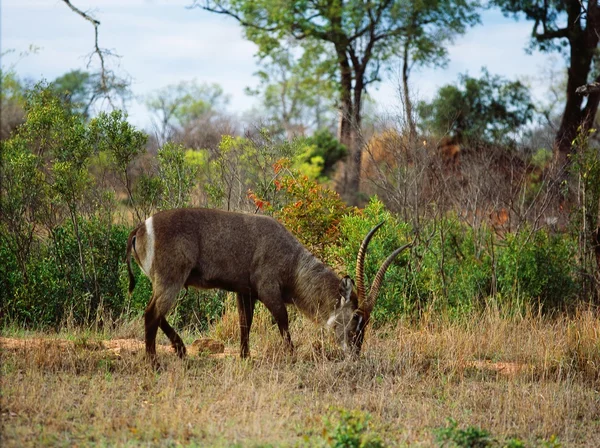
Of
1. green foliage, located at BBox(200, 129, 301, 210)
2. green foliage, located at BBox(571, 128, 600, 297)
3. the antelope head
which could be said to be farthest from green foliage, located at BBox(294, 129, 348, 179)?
the antelope head

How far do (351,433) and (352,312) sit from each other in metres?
2.62

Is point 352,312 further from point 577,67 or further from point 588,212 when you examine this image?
point 577,67

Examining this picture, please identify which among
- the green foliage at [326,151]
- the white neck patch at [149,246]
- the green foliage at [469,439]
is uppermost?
the green foliage at [326,151]

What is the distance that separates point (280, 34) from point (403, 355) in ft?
70.6

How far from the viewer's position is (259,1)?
27.3m

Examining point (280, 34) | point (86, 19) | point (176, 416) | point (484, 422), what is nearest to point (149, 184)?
point (176, 416)

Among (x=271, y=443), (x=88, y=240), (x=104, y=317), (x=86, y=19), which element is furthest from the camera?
(x=86, y=19)

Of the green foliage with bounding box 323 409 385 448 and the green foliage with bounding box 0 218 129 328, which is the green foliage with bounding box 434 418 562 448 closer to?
the green foliage with bounding box 323 409 385 448

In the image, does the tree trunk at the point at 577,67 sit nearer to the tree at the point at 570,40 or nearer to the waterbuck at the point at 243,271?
the tree at the point at 570,40

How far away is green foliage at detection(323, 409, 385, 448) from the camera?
203 inches

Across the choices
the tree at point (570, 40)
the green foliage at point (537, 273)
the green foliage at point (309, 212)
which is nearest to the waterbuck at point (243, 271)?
the green foliage at point (309, 212)

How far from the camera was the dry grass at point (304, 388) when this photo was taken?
5.59 m

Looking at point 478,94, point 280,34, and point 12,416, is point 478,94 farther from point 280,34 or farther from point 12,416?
point 12,416

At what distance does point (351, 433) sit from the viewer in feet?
17.1
